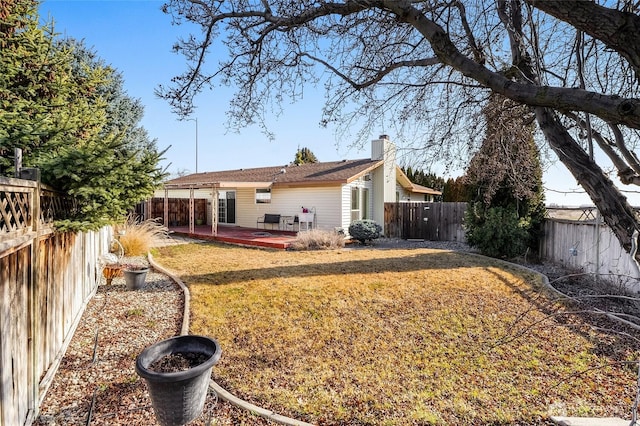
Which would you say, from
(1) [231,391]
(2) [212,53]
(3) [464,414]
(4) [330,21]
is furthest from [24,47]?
(3) [464,414]

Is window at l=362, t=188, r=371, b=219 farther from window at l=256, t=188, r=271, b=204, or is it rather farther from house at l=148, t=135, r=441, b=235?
window at l=256, t=188, r=271, b=204

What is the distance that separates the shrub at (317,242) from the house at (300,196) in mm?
2309

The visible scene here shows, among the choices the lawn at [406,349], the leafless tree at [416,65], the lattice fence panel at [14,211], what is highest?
the leafless tree at [416,65]

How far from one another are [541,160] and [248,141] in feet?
14.0

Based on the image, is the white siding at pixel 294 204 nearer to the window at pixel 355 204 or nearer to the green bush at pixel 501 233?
the window at pixel 355 204

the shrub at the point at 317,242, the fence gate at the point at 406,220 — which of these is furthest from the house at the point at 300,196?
the shrub at the point at 317,242

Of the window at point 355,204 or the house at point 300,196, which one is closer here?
the house at point 300,196

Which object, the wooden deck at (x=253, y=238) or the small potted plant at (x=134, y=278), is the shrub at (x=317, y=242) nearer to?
the wooden deck at (x=253, y=238)

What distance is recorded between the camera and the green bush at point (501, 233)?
35.7ft

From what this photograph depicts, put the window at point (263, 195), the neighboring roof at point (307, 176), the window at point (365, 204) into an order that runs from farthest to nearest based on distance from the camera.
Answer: the window at point (263, 195)
the window at point (365, 204)
the neighboring roof at point (307, 176)

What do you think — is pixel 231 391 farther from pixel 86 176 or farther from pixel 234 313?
pixel 86 176

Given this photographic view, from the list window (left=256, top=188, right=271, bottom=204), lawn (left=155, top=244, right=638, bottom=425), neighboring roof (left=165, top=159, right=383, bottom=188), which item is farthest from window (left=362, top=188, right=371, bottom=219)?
lawn (left=155, top=244, right=638, bottom=425)

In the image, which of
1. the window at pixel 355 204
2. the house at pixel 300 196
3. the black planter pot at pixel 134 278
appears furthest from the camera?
the window at pixel 355 204

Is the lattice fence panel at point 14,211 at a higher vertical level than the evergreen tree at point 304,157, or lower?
lower
